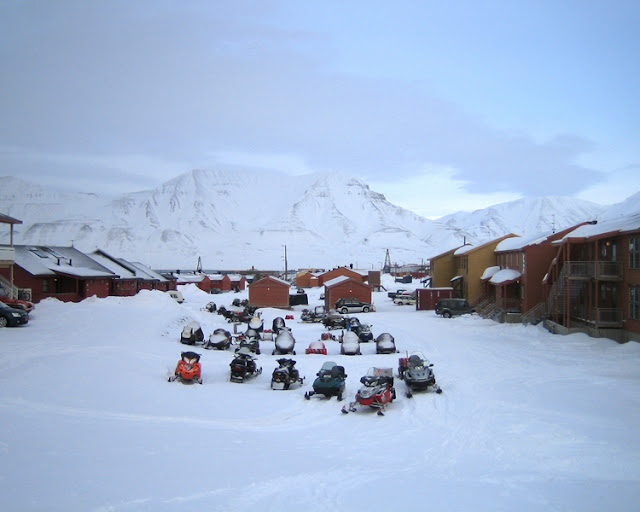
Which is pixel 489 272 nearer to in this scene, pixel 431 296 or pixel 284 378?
pixel 431 296

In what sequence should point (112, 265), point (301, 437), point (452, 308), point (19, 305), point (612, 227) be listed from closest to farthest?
1. point (301, 437)
2. point (612, 227)
3. point (19, 305)
4. point (452, 308)
5. point (112, 265)

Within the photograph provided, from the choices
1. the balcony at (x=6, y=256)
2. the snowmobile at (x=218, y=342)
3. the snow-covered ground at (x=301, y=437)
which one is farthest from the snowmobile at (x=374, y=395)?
the balcony at (x=6, y=256)

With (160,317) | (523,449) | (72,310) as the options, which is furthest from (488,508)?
(72,310)

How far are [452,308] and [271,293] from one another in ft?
58.9

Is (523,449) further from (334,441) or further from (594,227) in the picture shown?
(594,227)

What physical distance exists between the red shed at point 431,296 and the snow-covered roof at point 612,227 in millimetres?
18395

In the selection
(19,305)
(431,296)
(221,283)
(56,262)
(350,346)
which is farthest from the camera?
(221,283)

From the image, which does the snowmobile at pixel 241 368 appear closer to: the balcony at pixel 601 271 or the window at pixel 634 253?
the balcony at pixel 601 271

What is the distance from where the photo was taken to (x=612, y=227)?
24109 mm

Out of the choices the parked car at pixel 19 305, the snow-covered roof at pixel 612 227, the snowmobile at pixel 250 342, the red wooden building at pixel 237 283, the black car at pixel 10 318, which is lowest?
the snowmobile at pixel 250 342

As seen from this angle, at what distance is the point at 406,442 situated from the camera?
10352mm

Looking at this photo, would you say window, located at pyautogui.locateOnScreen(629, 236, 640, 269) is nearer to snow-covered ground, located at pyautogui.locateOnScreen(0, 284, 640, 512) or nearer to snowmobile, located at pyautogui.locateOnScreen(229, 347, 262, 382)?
snow-covered ground, located at pyautogui.locateOnScreen(0, 284, 640, 512)

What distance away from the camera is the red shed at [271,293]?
1869 inches

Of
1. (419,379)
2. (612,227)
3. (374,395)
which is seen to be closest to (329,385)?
(374,395)
